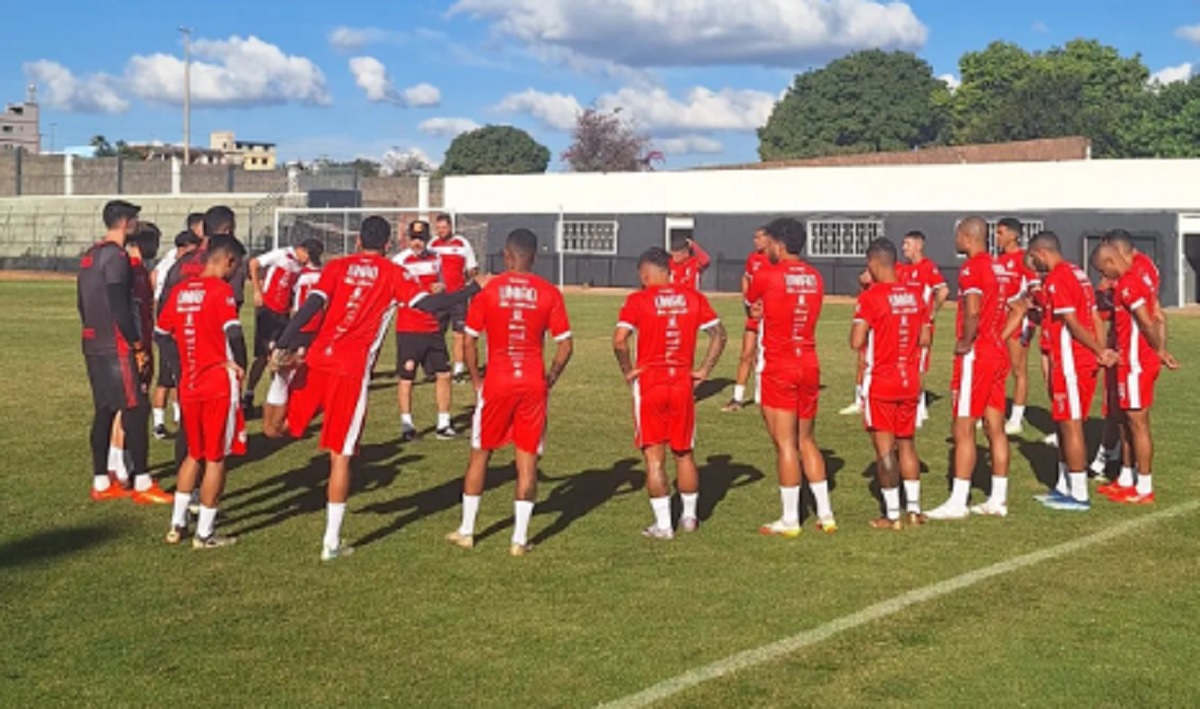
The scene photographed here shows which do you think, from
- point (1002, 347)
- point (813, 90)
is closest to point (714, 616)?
point (1002, 347)

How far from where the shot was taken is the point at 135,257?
1177 centimetres

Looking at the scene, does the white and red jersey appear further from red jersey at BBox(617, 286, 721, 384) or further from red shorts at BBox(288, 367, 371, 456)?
red shorts at BBox(288, 367, 371, 456)

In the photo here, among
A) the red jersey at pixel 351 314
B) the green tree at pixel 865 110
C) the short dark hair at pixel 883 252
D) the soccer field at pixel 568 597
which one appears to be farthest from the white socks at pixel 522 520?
the green tree at pixel 865 110

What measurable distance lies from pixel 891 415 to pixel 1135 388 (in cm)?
263

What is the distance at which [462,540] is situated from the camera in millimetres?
9109

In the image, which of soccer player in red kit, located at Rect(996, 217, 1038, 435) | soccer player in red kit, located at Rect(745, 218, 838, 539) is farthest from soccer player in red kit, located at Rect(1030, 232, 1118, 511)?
soccer player in red kit, located at Rect(745, 218, 838, 539)

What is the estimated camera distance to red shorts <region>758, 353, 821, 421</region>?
9.30m

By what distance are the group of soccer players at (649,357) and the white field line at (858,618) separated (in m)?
0.98

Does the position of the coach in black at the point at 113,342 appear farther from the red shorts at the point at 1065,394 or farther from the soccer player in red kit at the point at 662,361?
the red shorts at the point at 1065,394

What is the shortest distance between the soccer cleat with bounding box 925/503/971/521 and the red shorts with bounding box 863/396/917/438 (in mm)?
881

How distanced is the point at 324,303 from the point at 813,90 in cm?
10547

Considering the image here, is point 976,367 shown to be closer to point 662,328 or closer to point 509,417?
point 662,328

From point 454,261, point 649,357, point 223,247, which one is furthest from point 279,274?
point 649,357

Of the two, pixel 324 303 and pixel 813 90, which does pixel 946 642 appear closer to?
pixel 324 303
